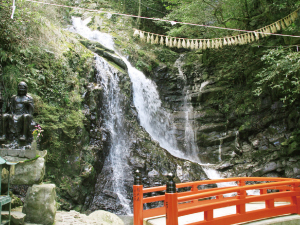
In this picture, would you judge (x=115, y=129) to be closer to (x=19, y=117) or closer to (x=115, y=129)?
(x=115, y=129)

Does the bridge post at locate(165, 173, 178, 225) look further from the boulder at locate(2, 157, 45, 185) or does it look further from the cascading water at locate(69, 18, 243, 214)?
the cascading water at locate(69, 18, 243, 214)

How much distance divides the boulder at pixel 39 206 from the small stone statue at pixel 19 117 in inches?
50.5

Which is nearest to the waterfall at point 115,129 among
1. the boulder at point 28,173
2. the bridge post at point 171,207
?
the boulder at point 28,173

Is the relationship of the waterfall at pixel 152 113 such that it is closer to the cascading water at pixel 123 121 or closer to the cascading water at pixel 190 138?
the cascading water at pixel 123 121

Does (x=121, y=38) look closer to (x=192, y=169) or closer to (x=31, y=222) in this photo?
(x=192, y=169)

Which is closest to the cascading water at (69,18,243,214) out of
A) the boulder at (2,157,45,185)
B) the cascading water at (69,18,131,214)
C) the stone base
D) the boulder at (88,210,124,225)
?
the cascading water at (69,18,131,214)

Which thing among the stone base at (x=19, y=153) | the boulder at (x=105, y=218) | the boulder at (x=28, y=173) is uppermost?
the stone base at (x=19, y=153)

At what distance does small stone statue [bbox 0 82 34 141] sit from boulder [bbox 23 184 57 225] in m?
1.28

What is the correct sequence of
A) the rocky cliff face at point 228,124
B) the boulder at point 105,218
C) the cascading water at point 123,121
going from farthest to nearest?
the rocky cliff face at point 228,124 → the cascading water at point 123,121 → the boulder at point 105,218

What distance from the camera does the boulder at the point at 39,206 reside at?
4855 mm

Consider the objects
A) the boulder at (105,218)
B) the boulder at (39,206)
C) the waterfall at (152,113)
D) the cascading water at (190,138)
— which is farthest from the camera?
the waterfall at (152,113)

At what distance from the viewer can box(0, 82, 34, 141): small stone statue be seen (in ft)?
17.8

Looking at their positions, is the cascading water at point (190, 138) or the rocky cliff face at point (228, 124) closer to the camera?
the rocky cliff face at point (228, 124)

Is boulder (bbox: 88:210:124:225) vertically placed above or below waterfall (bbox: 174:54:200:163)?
below
